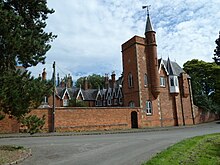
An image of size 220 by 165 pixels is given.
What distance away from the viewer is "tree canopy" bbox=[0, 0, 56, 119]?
10.8 m

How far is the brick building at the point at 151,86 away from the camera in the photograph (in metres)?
34.0

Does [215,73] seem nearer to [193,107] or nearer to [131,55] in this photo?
[193,107]

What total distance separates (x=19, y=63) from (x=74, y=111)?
50.0 ft

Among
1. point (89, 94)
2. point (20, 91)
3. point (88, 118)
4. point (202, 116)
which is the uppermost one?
point (89, 94)

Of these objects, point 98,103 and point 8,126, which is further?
point 98,103

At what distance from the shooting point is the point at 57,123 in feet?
84.0

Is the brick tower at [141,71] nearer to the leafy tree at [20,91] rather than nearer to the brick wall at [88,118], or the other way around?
the brick wall at [88,118]

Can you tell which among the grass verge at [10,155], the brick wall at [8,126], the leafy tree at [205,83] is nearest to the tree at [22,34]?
the grass verge at [10,155]

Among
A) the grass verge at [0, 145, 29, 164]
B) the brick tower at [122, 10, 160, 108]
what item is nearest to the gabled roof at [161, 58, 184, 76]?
the brick tower at [122, 10, 160, 108]

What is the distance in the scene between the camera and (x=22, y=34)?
11.4 metres

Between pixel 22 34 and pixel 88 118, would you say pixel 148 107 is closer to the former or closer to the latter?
pixel 88 118

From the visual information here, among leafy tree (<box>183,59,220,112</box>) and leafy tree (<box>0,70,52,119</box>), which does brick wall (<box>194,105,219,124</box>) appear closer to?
leafy tree (<box>183,59,220,112</box>)

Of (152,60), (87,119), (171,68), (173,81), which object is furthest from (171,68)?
(87,119)

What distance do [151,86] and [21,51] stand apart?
2604 cm
